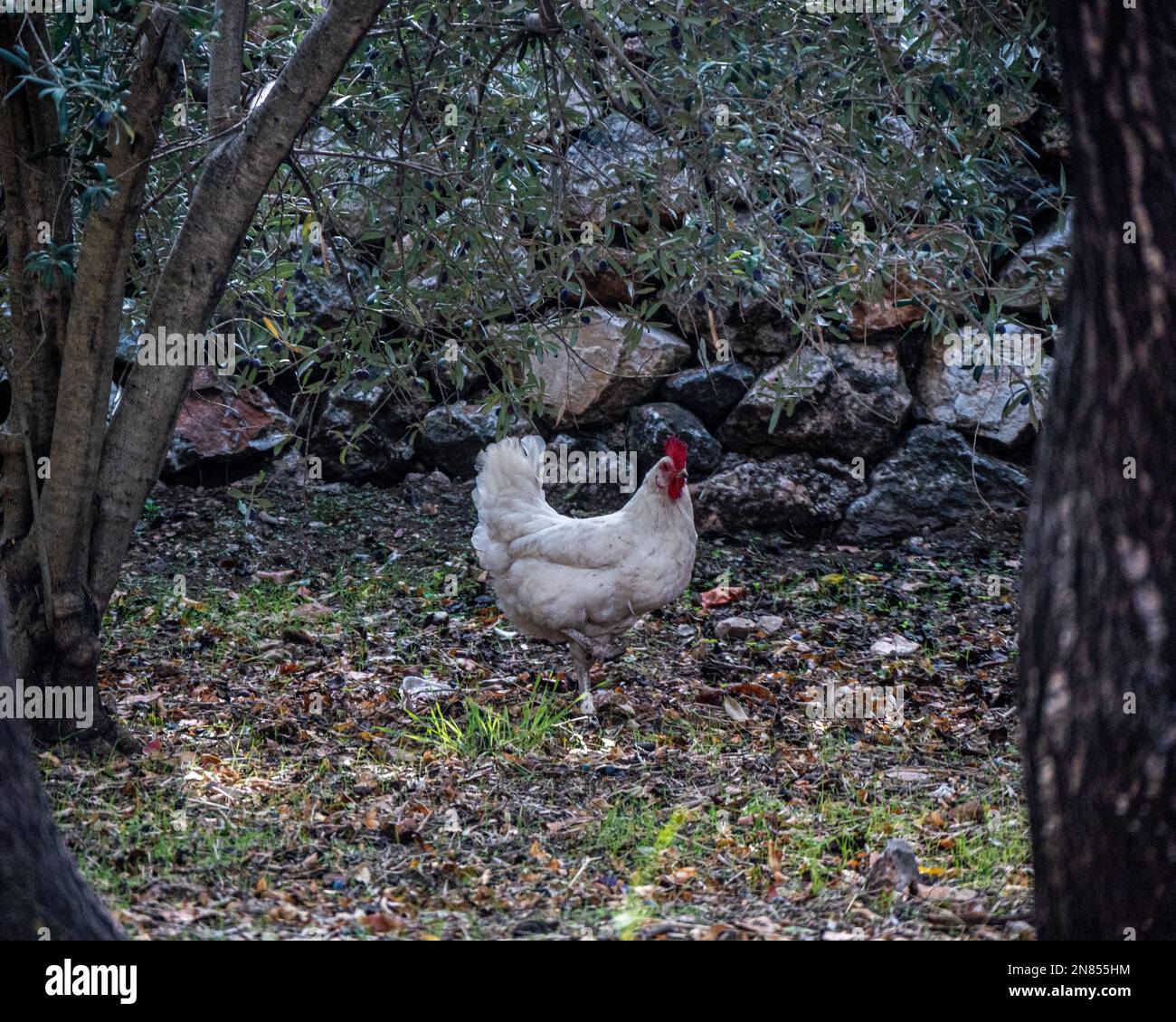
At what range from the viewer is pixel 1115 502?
2.08 meters

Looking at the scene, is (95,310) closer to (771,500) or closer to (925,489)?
(771,500)

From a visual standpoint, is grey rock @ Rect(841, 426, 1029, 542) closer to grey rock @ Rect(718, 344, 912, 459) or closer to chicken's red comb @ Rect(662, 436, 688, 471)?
grey rock @ Rect(718, 344, 912, 459)

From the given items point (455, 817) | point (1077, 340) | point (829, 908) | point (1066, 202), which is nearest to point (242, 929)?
point (455, 817)

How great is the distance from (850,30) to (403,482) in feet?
15.3

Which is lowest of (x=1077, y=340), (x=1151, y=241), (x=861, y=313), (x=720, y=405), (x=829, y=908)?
(x=829, y=908)

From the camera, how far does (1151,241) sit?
6.72 ft

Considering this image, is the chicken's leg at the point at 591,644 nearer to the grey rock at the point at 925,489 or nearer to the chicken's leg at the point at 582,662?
the chicken's leg at the point at 582,662

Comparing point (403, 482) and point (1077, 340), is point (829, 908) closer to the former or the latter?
point (1077, 340)

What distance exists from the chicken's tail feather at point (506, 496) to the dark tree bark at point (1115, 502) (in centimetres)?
Result: 360

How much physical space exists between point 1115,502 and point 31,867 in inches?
83.3

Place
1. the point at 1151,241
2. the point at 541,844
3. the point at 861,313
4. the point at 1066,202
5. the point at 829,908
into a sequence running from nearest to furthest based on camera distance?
the point at 1151,241 → the point at 829,908 → the point at 541,844 → the point at 1066,202 → the point at 861,313

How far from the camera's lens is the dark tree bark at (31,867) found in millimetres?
2160

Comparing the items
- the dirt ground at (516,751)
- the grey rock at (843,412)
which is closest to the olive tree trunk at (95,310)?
the dirt ground at (516,751)

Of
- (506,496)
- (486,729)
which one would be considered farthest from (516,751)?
(506,496)
